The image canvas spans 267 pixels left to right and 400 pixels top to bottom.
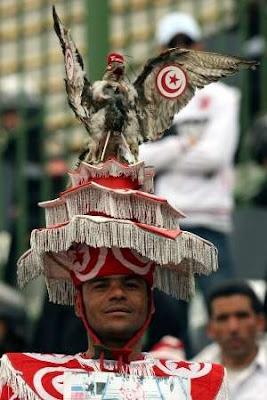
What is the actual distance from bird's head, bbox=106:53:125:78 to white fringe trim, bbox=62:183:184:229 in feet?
1.76

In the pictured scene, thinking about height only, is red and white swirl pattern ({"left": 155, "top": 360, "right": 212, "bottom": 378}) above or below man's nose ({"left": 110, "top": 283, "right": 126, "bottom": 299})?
below

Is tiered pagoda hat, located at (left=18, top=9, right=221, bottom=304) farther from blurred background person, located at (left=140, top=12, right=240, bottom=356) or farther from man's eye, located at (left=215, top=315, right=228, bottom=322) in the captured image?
blurred background person, located at (left=140, top=12, right=240, bottom=356)

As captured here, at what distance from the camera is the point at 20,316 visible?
11.1 m

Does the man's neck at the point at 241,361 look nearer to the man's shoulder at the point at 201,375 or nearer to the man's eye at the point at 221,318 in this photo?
the man's eye at the point at 221,318

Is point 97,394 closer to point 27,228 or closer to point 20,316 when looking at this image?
point 20,316

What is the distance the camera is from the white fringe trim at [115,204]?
6.32 meters

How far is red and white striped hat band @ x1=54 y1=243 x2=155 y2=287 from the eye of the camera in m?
6.33

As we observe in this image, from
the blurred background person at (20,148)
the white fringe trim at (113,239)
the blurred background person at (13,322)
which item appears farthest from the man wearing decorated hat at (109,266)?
the blurred background person at (20,148)

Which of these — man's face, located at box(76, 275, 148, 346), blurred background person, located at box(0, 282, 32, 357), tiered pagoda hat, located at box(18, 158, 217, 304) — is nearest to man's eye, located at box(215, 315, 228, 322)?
blurred background person, located at box(0, 282, 32, 357)

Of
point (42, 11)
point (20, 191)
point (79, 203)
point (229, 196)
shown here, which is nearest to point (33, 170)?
point (20, 191)

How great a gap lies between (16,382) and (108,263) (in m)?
0.52

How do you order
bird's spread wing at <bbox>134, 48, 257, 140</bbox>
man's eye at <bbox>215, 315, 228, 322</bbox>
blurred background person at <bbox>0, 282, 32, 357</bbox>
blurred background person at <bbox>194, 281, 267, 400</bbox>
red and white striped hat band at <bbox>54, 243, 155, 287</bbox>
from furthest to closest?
blurred background person at <bbox>0, 282, 32, 357</bbox> < man's eye at <bbox>215, 315, 228, 322</bbox> < blurred background person at <bbox>194, 281, 267, 400</bbox> < bird's spread wing at <bbox>134, 48, 257, 140</bbox> < red and white striped hat band at <bbox>54, 243, 155, 287</bbox>

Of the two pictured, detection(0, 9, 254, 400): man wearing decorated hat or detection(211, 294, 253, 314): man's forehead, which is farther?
detection(211, 294, 253, 314): man's forehead

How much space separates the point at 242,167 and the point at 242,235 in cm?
50
